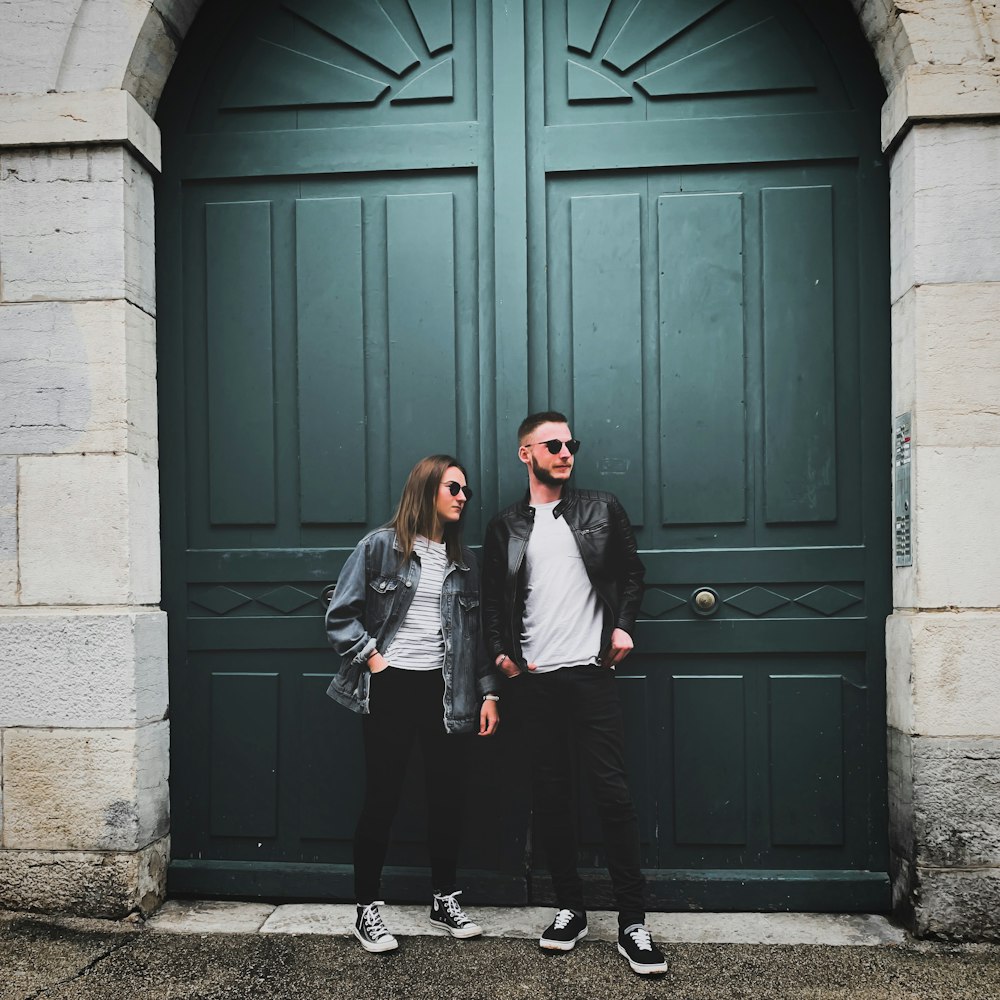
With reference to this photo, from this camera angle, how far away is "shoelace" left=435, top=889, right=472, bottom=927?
3861mm

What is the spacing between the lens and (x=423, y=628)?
3818 millimetres

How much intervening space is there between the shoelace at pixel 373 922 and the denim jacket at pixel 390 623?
2.48ft

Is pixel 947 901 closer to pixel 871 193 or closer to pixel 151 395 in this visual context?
pixel 871 193

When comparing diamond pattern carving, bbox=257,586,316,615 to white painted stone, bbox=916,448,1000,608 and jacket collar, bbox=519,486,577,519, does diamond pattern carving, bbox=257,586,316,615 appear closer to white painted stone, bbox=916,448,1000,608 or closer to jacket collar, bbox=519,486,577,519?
jacket collar, bbox=519,486,577,519

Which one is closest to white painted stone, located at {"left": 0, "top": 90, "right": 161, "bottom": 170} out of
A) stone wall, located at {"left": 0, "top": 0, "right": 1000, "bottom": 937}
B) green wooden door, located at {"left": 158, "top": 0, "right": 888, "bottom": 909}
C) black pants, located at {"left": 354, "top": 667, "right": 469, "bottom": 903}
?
stone wall, located at {"left": 0, "top": 0, "right": 1000, "bottom": 937}

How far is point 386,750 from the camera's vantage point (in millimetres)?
3768

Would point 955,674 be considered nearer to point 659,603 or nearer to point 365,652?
point 659,603

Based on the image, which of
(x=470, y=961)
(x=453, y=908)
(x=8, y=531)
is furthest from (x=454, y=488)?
(x=8, y=531)

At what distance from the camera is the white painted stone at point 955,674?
374cm

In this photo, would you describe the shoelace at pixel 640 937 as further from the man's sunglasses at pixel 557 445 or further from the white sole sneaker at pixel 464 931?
the man's sunglasses at pixel 557 445

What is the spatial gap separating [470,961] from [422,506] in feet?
5.63

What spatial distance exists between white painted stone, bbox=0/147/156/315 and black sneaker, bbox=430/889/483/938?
2798mm

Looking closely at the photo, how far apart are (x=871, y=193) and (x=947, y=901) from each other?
113 inches

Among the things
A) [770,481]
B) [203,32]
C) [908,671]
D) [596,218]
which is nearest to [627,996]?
[908,671]
